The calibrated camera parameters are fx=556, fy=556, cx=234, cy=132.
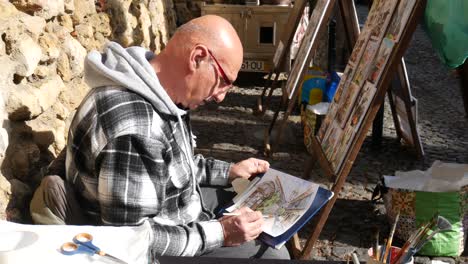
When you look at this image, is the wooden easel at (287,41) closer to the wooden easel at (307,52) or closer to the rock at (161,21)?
the wooden easel at (307,52)

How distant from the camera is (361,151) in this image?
4863 mm

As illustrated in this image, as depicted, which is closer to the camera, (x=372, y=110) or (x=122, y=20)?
(x=372, y=110)

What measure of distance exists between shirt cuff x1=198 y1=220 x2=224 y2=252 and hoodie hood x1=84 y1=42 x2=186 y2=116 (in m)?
0.40

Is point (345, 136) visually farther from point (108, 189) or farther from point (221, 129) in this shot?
point (221, 129)

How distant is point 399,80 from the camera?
432cm

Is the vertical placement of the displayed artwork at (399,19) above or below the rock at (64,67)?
above

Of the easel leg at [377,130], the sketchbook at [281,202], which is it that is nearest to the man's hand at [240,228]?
the sketchbook at [281,202]

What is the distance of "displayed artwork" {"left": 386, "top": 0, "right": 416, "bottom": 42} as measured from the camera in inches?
103

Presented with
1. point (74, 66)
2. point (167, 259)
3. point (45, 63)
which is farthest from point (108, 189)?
point (74, 66)

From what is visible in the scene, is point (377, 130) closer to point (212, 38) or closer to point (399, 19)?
point (399, 19)

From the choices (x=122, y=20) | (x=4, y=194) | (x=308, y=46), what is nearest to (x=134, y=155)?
(x=4, y=194)

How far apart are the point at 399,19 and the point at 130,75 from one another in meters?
1.50

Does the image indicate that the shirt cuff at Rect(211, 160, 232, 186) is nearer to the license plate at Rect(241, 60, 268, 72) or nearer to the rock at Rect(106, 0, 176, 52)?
the rock at Rect(106, 0, 176, 52)

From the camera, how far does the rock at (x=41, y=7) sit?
92.0 inches
